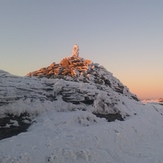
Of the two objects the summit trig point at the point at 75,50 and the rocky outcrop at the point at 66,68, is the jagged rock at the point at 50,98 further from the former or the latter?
the summit trig point at the point at 75,50

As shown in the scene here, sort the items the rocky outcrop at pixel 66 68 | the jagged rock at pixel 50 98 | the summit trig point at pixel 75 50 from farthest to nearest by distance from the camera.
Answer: the summit trig point at pixel 75 50 → the rocky outcrop at pixel 66 68 → the jagged rock at pixel 50 98

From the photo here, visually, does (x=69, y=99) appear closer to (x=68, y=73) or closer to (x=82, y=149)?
(x=82, y=149)

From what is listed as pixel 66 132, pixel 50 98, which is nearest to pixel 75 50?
pixel 50 98

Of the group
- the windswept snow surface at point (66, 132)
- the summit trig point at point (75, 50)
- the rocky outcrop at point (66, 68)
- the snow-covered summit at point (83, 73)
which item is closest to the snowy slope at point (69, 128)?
the windswept snow surface at point (66, 132)

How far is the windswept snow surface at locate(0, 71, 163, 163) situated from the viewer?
10133 mm

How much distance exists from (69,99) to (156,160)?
7.89 metres

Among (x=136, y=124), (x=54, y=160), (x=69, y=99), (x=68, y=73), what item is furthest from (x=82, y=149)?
(x=68, y=73)

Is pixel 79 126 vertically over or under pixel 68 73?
under

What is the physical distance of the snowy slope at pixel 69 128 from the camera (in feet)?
33.5

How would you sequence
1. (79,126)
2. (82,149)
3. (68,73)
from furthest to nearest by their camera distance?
(68,73), (79,126), (82,149)

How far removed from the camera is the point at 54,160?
9.56 meters

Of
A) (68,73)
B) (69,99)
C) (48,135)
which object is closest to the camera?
(48,135)

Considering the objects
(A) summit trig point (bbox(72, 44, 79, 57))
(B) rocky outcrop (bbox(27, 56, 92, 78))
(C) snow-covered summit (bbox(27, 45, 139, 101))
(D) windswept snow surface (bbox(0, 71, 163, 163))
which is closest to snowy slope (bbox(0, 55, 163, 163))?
(D) windswept snow surface (bbox(0, 71, 163, 163))

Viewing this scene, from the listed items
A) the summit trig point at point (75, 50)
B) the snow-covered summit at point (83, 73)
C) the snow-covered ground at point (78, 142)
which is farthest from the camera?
the summit trig point at point (75, 50)
